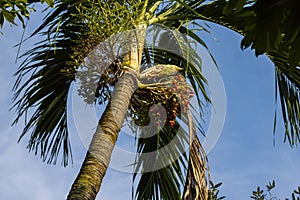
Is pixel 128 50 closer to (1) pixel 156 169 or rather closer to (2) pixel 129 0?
(2) pixel 129 0

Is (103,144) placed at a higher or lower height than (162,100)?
lower

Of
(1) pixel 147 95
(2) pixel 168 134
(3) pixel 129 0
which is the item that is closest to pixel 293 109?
(2) pixel 168 134

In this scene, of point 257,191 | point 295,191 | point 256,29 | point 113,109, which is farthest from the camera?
point 257,191

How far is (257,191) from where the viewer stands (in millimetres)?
3777

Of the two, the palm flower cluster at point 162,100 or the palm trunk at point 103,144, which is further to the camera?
the palm flower cluster at point 162,100

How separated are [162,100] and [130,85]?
233 millimetres

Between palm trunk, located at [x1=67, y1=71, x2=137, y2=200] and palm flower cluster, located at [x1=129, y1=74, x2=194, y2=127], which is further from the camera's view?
palm flower cluster, located at [x1=129, y1=74, x2=194, y2=127]

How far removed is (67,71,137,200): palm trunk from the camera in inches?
87.5

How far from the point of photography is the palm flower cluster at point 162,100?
289 centimetres

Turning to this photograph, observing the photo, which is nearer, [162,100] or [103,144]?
[103,144]

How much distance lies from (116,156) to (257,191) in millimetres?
1179

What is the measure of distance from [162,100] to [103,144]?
58cm

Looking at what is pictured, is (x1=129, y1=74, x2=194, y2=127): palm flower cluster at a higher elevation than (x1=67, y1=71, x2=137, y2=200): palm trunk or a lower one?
higher

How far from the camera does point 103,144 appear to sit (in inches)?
96.9
